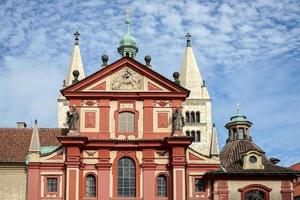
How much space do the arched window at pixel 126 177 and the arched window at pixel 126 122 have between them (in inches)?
82.3

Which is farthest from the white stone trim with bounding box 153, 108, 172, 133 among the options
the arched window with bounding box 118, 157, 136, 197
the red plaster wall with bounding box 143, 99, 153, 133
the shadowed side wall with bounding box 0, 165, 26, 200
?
the shadowed side wall with bounding box 0, 165, 26, 200

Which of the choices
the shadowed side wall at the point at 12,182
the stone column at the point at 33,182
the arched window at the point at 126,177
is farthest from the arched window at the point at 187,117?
the stone column at the point at 33,182

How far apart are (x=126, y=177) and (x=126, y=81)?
705 cm

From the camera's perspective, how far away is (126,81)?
4250 cm

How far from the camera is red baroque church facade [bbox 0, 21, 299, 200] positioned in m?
40.2

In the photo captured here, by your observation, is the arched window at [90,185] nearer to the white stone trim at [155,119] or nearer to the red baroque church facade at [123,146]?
the red baroque church facade at [123,146]

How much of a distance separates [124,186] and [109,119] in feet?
16.1

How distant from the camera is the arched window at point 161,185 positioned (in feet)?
132

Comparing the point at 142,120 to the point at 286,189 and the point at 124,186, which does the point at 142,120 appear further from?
the point at 286,189

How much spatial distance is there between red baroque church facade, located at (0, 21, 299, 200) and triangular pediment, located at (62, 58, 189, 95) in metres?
0.07

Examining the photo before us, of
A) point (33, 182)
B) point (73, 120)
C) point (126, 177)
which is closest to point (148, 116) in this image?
point (126, 177)

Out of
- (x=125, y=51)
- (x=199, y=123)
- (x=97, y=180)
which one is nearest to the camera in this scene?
(x=97, y=180)

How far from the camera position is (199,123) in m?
74.6

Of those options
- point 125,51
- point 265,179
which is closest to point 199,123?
point 125,51
